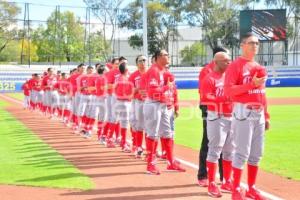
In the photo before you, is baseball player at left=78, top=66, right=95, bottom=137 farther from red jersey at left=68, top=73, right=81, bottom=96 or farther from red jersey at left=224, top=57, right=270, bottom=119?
red jersey at left=224, top=57, right=270, bottom=119

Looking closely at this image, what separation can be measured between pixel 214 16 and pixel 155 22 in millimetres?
7714

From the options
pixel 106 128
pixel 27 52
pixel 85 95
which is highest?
pixel 27 52

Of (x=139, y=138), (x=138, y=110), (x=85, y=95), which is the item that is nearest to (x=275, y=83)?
(x=85, y=95)

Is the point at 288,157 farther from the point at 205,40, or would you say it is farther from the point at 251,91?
the point at 205,40

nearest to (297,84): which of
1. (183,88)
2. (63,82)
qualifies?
(183,88)

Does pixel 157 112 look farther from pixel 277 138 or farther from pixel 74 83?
pixel 74 83

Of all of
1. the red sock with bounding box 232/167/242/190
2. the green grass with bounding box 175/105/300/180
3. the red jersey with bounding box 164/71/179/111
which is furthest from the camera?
the green grass with bounding box 175/105/300/180

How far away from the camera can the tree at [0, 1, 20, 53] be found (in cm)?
6184

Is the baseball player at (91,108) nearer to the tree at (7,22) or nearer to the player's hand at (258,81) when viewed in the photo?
the player's hand at (258,81)

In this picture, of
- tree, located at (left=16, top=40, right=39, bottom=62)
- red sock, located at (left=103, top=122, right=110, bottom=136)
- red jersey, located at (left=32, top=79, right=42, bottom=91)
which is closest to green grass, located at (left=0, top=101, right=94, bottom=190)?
red sock, located at (left=103, top=122, right=110, bottom=136)

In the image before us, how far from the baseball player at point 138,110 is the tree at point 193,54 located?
53.2 meters

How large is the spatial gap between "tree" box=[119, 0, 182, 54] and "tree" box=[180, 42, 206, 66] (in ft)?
8.50

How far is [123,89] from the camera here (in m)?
12.8

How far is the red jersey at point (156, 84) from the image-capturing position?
9.73 m
